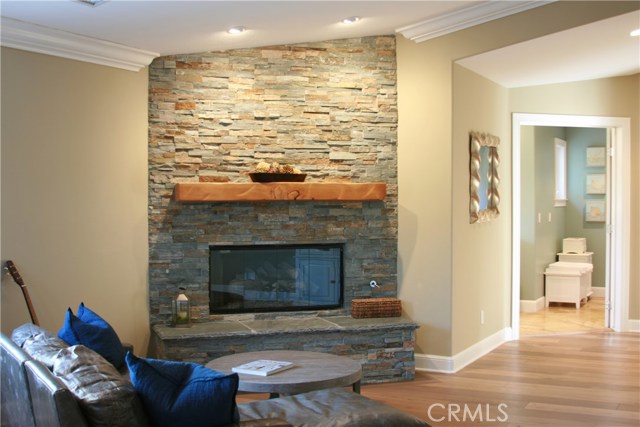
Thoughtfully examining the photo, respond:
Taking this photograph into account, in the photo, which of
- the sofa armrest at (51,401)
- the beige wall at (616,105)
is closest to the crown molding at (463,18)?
the beige wall at (616,105)

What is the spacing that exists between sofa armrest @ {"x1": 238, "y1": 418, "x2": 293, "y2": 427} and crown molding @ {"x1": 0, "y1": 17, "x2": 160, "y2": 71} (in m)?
3.00

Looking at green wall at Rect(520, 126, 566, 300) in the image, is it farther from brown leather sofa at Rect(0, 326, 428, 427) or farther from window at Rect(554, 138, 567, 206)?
brown leather sofa at Rect(0, 326, 428, 427)

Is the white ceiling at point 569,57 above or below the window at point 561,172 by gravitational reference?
above

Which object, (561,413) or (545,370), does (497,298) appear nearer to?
(545,370)

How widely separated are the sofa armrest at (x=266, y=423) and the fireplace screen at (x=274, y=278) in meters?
2.90

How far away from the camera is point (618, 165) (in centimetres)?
727

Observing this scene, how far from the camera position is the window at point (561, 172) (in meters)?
9.12

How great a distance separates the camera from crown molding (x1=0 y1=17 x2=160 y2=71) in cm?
440

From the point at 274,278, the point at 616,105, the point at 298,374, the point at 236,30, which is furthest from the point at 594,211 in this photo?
the point at 298,374

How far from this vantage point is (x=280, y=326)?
5281 millimetres

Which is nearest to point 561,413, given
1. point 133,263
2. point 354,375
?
point 354,375

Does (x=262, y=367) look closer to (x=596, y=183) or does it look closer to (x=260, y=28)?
(x=260, y=28)

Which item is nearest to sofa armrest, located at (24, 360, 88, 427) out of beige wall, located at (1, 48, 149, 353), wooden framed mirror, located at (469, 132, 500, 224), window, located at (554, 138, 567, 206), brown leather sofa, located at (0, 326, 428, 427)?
brown leather sofa, located at (0, 326, 428, 427)

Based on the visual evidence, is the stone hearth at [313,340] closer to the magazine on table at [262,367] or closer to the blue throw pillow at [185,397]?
the magazine on table at [262,367]
